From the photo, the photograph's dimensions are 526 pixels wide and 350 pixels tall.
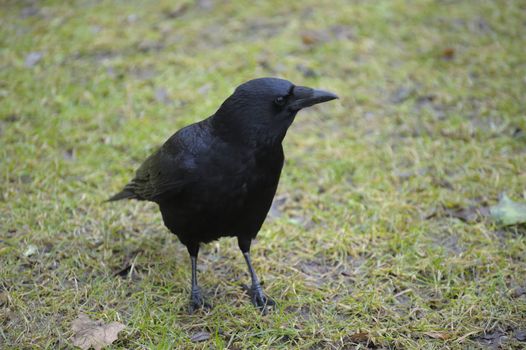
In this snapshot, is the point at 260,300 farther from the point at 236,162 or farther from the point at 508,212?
the point at 508,212

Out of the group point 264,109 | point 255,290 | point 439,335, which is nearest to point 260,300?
point 255,290

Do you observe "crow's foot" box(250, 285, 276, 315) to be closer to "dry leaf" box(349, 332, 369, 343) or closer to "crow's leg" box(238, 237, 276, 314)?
"crow's leg" box(238, 237, 276, 314)

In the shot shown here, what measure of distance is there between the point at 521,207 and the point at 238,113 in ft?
8.33

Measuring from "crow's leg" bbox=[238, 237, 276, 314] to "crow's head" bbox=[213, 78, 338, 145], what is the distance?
2.59 feet

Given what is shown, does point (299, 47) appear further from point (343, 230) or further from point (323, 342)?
point (323, 342)

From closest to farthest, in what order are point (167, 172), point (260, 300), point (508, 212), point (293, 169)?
point (167, 172), point (260, 300), point (508, 212), point (293, 169)

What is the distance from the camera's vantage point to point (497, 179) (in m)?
5.06

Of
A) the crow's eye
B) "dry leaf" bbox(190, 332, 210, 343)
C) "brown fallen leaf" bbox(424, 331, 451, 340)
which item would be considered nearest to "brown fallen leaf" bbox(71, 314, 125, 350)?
"dry leaf" bbox(190, 332, 210, 343)

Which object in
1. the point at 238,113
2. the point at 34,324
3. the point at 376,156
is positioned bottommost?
the point at 376,156

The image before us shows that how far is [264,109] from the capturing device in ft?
11.5

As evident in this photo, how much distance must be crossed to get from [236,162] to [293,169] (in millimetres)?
1992

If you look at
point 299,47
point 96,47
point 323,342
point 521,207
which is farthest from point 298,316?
point 96,47

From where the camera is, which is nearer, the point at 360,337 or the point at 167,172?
the point at 360,337

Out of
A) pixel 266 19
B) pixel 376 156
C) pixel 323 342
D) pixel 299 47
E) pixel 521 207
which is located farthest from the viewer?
pixel 266 19
